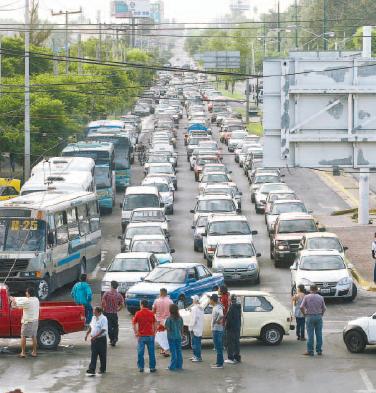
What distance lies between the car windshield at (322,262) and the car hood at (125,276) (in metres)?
4.30

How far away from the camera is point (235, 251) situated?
40031 mm

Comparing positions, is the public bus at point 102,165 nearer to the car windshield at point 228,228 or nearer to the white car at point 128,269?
the car windshield at point 228,228

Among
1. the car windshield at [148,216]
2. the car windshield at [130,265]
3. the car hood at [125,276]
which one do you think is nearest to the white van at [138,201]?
the car windshield at [148,216]

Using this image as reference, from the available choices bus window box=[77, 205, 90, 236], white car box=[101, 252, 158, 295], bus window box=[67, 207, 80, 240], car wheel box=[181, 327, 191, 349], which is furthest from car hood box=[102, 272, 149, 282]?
car wheel box=[181, 327, 191, 349]

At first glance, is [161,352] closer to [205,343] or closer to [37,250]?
[205,343]

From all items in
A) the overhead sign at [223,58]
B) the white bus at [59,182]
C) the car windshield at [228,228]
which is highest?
the overhead sign at [223,58]

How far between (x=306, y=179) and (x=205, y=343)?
47.0m

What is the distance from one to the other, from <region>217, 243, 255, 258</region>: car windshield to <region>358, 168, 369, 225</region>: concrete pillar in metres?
12.1

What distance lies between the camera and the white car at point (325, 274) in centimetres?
3516

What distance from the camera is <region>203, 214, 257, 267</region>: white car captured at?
43.6 m

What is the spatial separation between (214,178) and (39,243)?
30.6m

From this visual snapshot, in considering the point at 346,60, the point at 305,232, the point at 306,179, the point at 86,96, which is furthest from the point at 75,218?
the point at 86,96

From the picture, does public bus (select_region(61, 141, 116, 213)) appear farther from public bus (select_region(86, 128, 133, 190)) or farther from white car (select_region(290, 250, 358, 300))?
white car (select_region(290, 250, 358, 300))

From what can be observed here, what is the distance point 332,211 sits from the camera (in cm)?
5969
